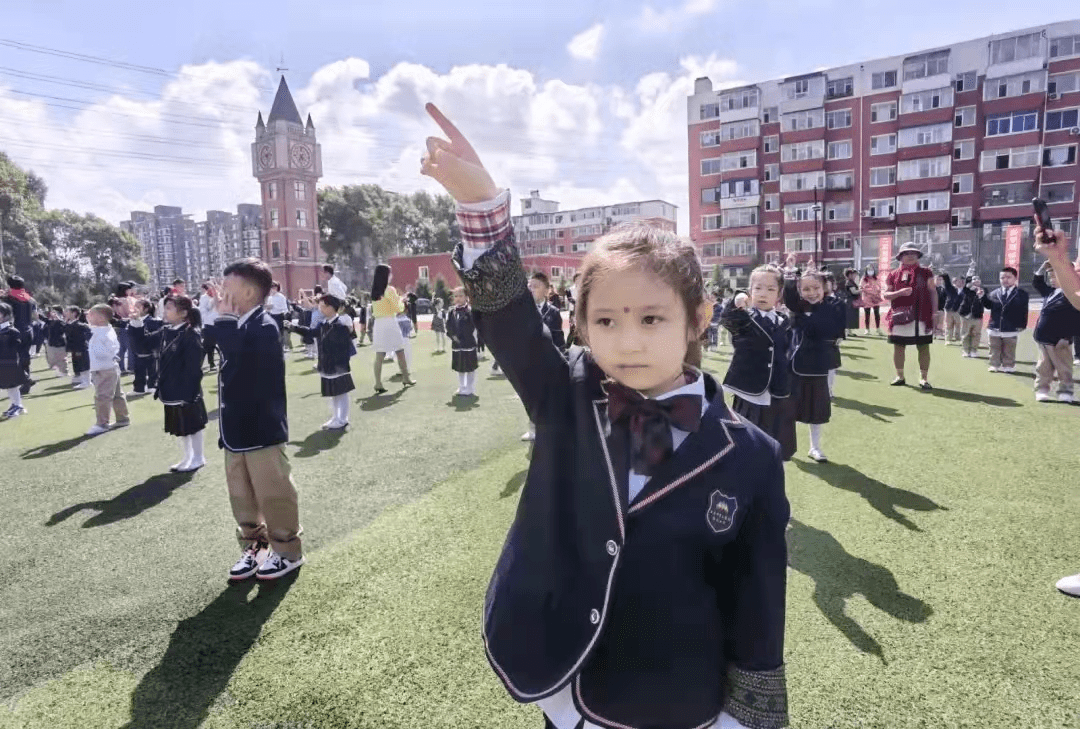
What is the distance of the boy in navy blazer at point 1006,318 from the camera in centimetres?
1134

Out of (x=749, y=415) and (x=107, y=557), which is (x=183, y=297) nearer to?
(x=107, y=557)

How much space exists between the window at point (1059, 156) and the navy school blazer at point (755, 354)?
4888 centimetres

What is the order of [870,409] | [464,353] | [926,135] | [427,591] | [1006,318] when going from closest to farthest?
[427,591]
[870,409]
[464,353]
[1006,318]
[926,135]

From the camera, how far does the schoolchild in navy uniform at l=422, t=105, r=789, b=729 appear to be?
4.74 ft

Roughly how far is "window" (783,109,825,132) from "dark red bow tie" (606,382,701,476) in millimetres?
53678

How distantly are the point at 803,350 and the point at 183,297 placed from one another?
6.91 metres

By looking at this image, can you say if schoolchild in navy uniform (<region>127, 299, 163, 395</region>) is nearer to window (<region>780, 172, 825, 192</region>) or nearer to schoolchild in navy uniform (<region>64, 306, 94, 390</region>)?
schoolchild in navy uniform (<region>64, 306, 94, 390</region>)

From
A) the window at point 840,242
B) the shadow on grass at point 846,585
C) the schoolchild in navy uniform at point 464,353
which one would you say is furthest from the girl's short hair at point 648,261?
the window at point 840,242

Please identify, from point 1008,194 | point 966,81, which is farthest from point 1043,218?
point 966,81

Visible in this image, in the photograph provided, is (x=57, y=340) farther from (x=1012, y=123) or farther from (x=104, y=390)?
(x=1012, y=123)

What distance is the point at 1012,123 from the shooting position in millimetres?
41312

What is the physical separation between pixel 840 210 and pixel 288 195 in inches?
1990

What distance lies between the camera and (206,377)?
15359 millimetres

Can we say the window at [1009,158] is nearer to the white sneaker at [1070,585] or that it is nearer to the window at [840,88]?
the window at [840,88]
